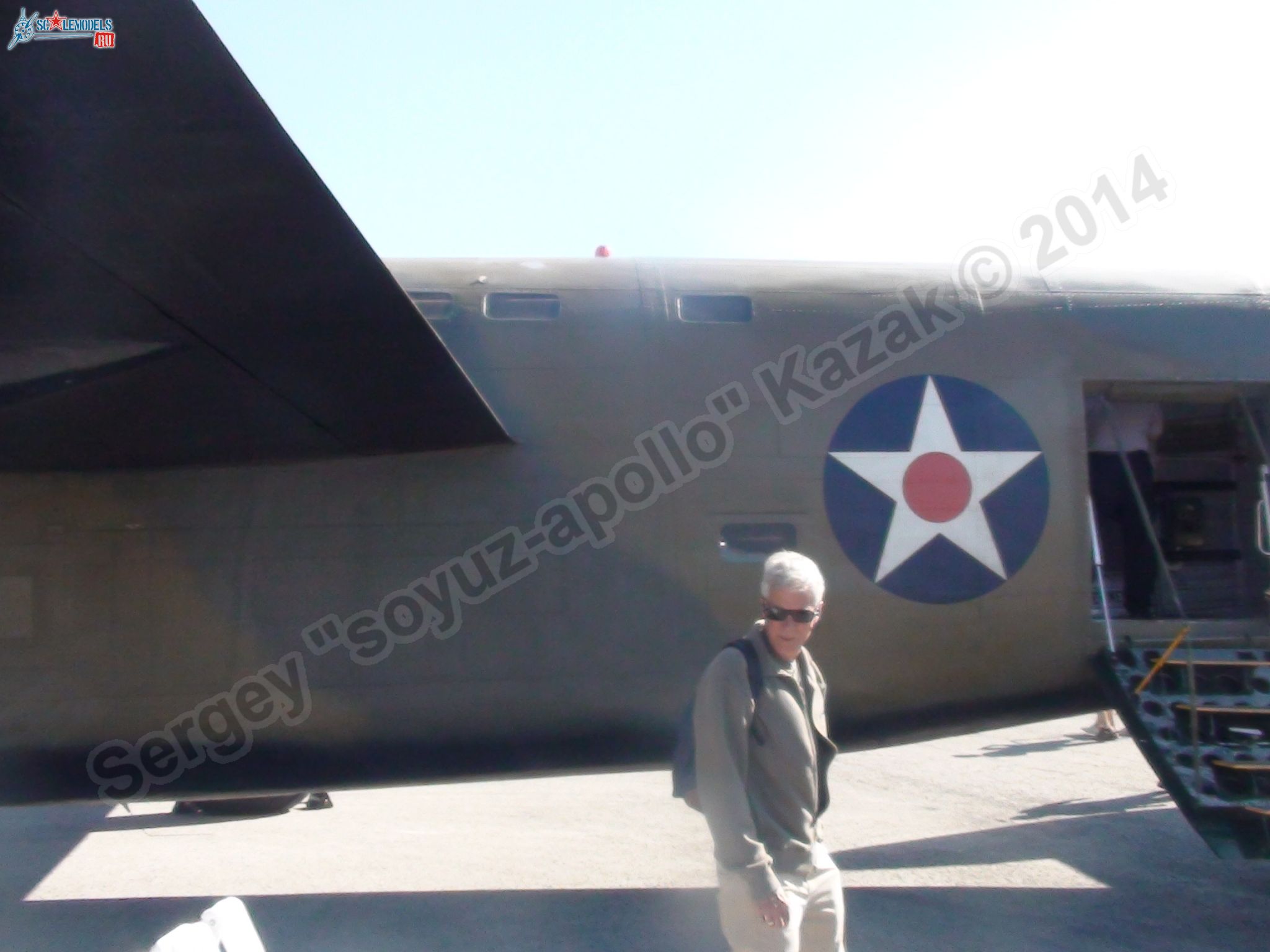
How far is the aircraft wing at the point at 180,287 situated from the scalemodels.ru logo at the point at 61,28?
0.02 meters

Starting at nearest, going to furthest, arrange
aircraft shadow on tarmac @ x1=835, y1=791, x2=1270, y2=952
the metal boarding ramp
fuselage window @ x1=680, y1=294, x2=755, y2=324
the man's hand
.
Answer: the man's hand → the metal boarding ramp → aircraft shadow on tarmac @ x1=835, y1=791, x2=1270, y2=952 → fuselage window @ x1=680, y1=294, x2=755, y2=324

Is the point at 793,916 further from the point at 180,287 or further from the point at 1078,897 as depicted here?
the point at 1078,897

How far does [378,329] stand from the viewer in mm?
4375

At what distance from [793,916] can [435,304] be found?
12.2ft

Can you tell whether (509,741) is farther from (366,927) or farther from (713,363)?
(713,363)

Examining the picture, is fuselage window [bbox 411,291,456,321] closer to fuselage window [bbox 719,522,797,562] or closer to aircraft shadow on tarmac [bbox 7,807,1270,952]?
fuselage window [bbox 719,522,797,562]

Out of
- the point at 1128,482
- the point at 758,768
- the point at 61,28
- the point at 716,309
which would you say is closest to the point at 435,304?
the point at 716,309

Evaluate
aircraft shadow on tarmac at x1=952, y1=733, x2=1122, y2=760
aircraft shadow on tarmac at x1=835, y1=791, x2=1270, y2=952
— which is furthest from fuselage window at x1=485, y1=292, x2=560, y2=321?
aircraft shadow on tarmac at x1=952, y1=733, x2=1122, y2=760

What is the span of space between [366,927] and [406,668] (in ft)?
5.23

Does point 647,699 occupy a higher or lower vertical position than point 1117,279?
lower

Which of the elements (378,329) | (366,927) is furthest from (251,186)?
(366,927)

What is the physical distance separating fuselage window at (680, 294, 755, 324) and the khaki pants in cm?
319

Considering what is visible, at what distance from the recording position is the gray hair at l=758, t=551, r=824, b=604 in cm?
334

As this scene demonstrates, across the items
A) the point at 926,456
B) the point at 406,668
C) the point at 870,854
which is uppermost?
the point at 926,456
